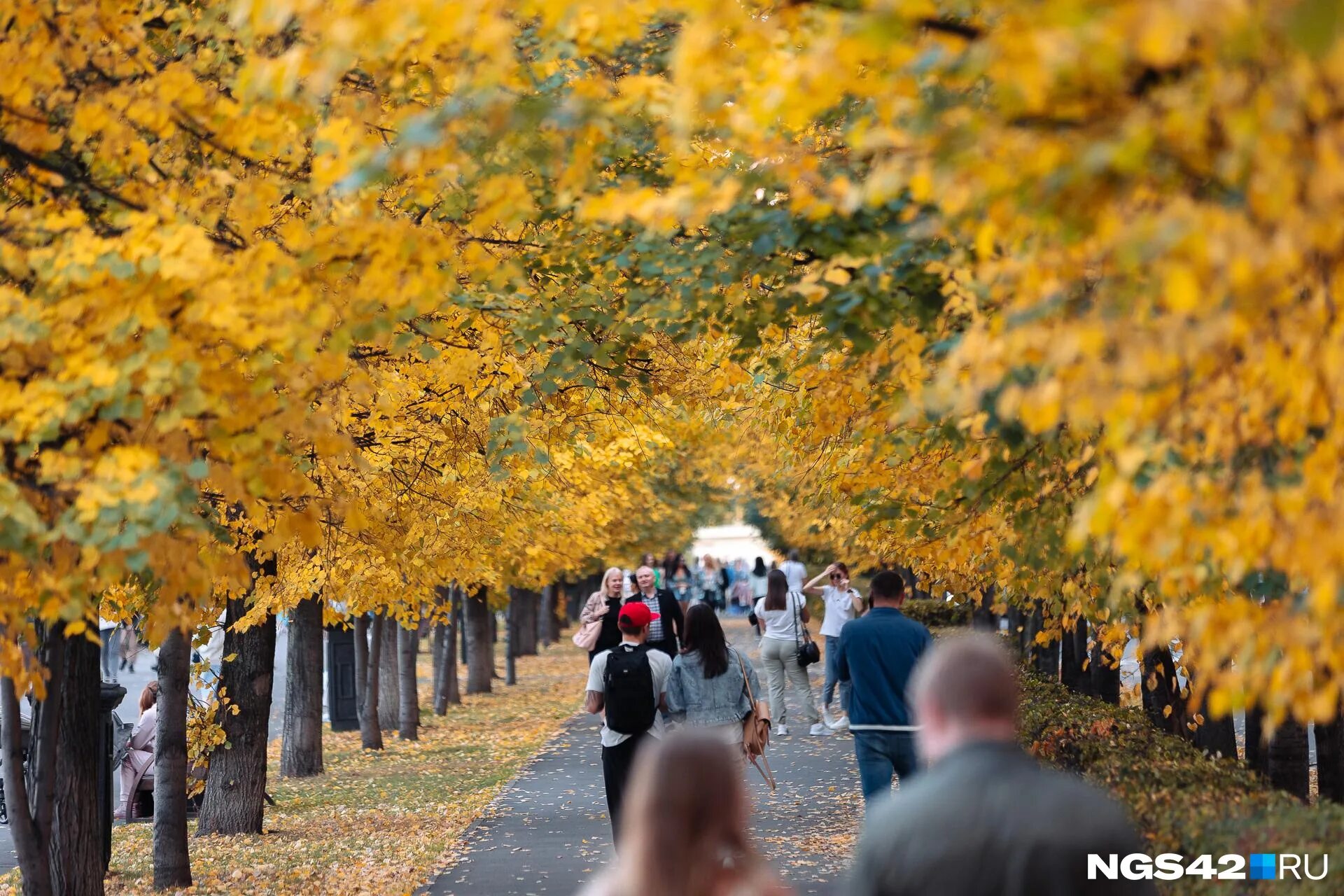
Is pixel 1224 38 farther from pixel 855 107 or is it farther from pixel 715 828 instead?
pixel 855 107

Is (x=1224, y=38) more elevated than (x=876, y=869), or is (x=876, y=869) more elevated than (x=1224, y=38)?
(x=1224, y=38)

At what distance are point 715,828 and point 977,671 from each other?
713 millimetres

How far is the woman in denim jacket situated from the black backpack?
211mm

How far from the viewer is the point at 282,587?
39.3 feet

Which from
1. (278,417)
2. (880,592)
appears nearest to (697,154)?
(880,592)

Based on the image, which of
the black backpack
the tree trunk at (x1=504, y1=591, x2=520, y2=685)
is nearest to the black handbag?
the black backpack

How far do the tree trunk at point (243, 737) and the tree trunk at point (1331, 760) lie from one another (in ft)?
26.4

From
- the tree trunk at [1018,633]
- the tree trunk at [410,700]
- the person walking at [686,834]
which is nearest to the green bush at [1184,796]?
the person walking at [686,834]

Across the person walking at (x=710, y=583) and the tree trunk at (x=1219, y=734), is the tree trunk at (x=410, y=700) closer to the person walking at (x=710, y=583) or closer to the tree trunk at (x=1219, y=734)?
the tree trunk at (x=1219, y=734)

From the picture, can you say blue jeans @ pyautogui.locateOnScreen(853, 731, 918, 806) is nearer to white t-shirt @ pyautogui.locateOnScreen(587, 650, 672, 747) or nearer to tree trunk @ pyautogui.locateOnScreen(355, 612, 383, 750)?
white t-shirt @ pyautogui.locateOnScreen(587, 650, 672, 747)

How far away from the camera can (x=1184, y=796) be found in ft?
22.5

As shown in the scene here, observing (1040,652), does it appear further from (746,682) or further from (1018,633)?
(746,682)

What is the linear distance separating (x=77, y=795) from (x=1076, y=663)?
10110 mm

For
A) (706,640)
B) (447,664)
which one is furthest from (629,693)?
(447,664)
